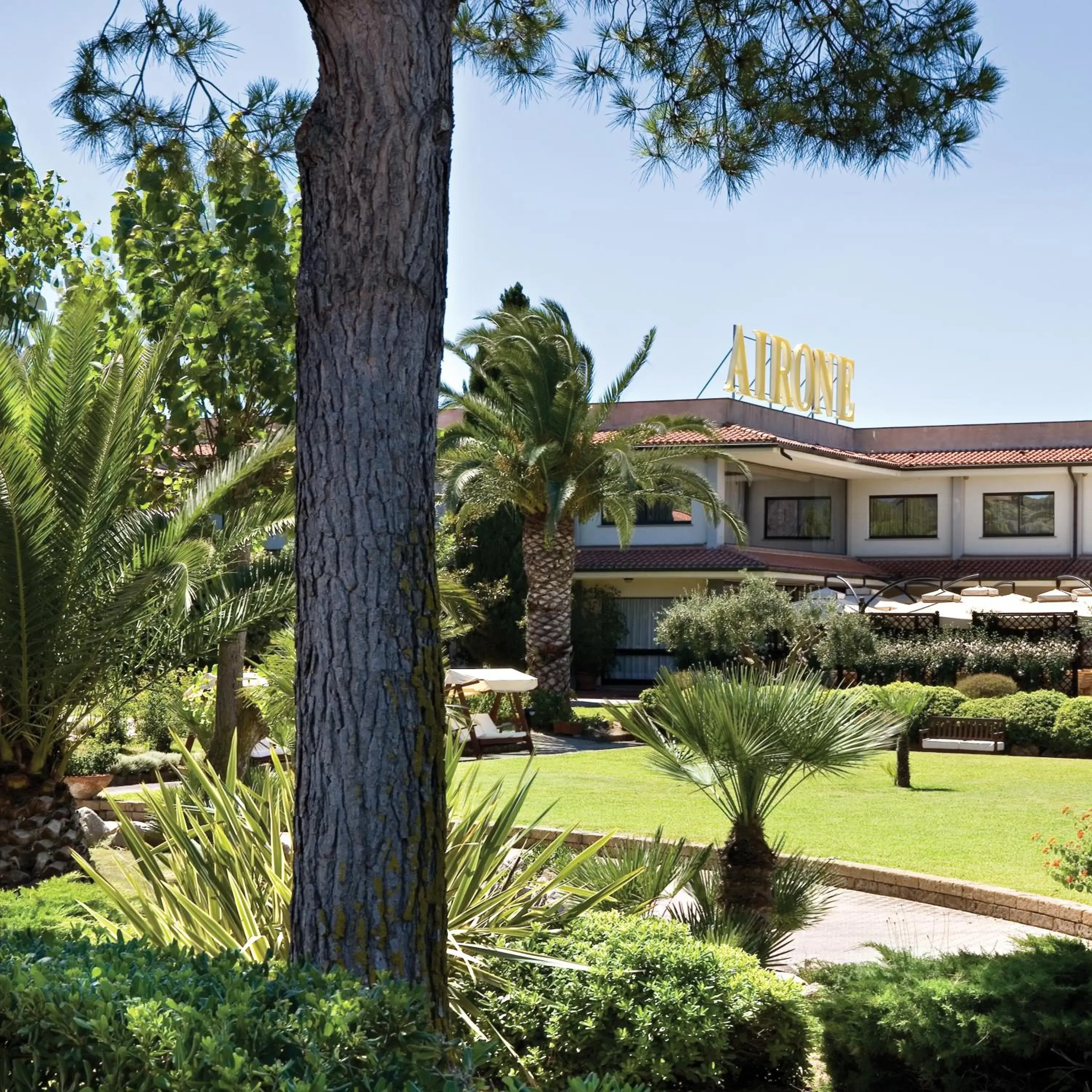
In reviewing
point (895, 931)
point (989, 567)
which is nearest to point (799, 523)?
point (989, 567)

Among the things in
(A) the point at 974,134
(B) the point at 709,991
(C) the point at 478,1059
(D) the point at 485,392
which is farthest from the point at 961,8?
(D) the point at 485,392

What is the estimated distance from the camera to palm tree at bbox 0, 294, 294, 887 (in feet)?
26.3

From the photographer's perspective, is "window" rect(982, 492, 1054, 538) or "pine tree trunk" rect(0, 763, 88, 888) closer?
"pine tree trunk" rect(0, 763, 88, 888)

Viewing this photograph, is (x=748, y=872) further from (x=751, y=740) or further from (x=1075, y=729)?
(x=1075, y=729)

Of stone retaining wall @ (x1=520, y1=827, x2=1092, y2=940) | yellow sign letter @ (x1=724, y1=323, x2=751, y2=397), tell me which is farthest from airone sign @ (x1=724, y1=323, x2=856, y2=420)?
stone retaining wall @ (x1=520, y1=827, x2=1092, y2=940)

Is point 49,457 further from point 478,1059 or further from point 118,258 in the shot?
point 478,1059

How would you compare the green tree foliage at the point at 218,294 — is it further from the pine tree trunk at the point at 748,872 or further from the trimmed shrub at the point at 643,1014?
the trimmed shrub at the point at 643,1014

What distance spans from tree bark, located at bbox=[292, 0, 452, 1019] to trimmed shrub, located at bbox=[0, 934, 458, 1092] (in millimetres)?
696

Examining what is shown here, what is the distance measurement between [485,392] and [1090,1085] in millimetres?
25124

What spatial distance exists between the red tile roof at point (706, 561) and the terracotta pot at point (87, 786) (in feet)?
74.6

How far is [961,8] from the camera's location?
746 cm

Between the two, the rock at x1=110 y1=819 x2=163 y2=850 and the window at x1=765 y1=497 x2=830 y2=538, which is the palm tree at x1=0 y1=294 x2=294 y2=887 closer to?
the rock at x1=110 y1=819 x2=163 y2=850

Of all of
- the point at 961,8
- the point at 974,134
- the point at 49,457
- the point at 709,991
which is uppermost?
the point at 961,8

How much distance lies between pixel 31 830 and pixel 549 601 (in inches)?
791
